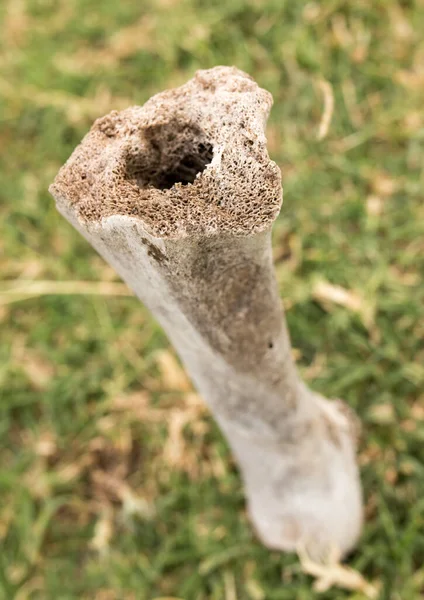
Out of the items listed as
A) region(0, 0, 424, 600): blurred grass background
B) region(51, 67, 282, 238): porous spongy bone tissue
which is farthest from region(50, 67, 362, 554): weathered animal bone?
region(0, 0, 424, 600): blurred grass background

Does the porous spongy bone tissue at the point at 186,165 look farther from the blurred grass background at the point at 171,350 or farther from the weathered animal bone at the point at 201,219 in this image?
the blurred grass background at the point at 171,350

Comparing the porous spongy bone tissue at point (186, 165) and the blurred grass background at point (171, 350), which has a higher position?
the porous spongy bone tissue at point (186, 165)

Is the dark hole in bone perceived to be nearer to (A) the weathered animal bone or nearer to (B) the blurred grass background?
(A) the weathered animal bone

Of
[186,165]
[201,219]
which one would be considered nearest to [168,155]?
[186,165]

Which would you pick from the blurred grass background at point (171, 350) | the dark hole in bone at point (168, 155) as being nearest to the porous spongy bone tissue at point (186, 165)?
the dark hole in bone at point (168, 155)

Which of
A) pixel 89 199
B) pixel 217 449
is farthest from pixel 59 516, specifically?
pixel 89 199
